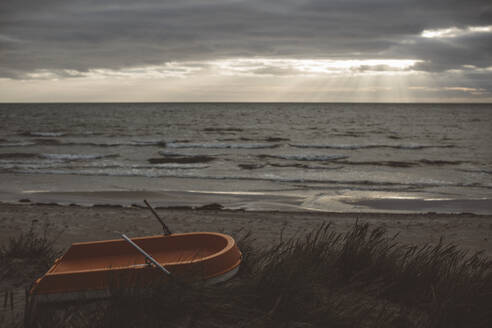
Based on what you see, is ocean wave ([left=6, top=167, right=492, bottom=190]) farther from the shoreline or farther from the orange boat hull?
the orange boat hull

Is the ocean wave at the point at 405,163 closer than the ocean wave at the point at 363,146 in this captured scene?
Yes

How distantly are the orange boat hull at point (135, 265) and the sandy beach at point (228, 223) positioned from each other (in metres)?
2.34

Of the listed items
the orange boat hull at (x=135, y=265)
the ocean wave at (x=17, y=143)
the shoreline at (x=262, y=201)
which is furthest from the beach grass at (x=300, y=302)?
the ocean wave at (x=17, y=143)

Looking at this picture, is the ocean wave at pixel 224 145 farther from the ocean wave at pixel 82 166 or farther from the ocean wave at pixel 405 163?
the ocean wave at pixel 405 163

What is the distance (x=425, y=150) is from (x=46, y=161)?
22505 millimetres

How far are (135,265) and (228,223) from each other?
496 cm

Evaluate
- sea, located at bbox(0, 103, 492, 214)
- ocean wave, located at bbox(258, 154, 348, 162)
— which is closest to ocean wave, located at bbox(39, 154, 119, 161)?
sea, located at bbox(0, 103, 492, 214)

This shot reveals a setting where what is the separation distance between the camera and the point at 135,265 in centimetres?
373

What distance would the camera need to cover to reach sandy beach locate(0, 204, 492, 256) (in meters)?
7.57

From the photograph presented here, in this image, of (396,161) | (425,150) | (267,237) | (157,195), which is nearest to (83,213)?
(157,195)

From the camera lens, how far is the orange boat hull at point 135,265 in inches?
144

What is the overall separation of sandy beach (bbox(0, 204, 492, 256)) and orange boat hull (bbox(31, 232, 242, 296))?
2336 mm

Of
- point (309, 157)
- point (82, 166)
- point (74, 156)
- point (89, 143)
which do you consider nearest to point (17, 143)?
point (89, 143)

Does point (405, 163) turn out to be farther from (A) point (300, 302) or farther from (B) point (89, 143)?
(B) point (89, 143)
